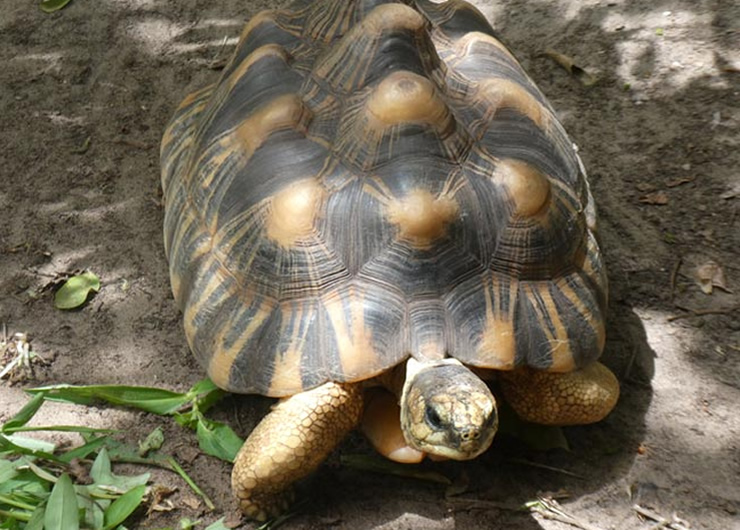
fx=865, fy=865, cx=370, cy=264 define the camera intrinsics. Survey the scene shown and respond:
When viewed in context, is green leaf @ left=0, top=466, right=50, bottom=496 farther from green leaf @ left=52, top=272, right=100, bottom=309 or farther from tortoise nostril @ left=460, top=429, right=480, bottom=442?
tortoise nostril @ left=460, top=429, right=480, bottom=442

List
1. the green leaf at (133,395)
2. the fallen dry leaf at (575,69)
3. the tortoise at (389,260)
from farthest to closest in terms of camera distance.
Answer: the fallen dry leaf at (575,69) < the green leaf at (133,395) < the tortoise at (389,260)

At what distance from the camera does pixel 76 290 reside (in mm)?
3334

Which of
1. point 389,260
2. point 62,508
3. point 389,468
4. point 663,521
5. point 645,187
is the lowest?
point 663,521

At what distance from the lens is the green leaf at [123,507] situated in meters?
2.53

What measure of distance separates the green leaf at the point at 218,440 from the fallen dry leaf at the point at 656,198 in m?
1.94

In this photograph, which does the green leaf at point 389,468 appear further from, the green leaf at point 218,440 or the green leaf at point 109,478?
the green leaf at point 109,478

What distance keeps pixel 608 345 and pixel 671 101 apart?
4.78ft

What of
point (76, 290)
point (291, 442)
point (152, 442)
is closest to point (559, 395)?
point (291, 442)

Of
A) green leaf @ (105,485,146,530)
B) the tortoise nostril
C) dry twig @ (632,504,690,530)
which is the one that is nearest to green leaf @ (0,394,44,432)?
green leaf @ (105,485,146,530)

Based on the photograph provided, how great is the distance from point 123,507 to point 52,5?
314cm

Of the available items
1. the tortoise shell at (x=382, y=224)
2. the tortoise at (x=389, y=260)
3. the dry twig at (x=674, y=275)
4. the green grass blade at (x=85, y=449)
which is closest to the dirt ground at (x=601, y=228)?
the dry twig at (x=674, y=275)

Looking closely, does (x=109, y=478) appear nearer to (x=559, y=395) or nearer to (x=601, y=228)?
(x=559, y=395)

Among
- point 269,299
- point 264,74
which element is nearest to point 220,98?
point 264,74

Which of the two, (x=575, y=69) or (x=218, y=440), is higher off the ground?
(x=575, y=69)
